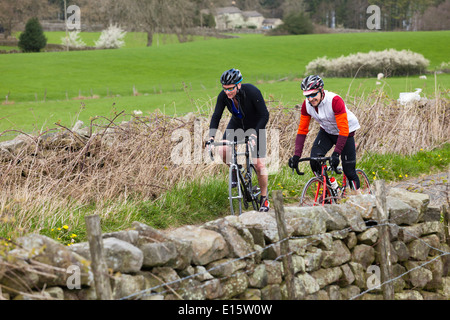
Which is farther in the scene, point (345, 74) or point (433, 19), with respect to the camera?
point (433, 19)

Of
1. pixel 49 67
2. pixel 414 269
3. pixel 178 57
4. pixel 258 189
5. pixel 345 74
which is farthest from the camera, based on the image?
pixel 178 57

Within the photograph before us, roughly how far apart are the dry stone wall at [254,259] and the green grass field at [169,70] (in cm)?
1744

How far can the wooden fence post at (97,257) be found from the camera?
12.5 feet

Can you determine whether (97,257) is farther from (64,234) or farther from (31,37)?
(31,37)

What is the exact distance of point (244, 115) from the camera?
8031 millimetres

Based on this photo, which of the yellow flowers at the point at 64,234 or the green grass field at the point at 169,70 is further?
the green grass field at the point at 169,70

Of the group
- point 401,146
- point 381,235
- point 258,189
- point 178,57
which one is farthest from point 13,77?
point 381,235

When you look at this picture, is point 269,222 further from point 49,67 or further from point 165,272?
point 49,67

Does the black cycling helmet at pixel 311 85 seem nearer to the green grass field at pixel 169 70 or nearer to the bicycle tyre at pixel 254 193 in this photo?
the bicycle tyre at pixel 254 193

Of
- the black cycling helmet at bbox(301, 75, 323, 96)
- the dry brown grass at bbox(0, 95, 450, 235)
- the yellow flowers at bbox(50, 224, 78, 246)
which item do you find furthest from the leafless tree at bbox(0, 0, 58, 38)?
the black cycling helmet at bbox(301, 75, 323, 96)

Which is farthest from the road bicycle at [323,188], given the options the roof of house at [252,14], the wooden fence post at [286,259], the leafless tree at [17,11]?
the roof of house at [252,14]

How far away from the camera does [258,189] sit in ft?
27.7
